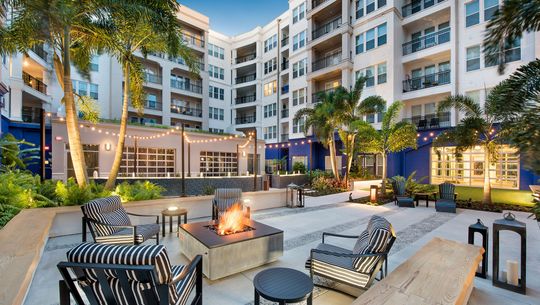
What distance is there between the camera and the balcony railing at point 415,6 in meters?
16.6

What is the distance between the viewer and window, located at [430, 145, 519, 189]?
47.2ft

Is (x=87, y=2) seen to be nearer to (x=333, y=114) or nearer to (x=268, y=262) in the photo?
(x=268, y=262)

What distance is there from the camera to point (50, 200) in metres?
5.71

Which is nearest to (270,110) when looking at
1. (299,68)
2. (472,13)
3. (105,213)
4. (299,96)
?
(299,96)

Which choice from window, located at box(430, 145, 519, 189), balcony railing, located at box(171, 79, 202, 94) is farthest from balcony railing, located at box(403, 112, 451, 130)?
balcony railing, located at box(171, 79, 202, 94)

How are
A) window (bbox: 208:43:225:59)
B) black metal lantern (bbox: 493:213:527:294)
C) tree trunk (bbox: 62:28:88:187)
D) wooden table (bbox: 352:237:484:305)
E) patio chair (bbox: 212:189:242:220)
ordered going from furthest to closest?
window (bbox: 208:43:225:59) < tree trunk (bbox: 62:28:88:187) < patio chair (bbox: 212:189:242:220) < black metal lantern (bbox: 493:213:527:294) < wooden table (bbox: 352:237:484:305)

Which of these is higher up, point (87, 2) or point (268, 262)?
point (87, 2)

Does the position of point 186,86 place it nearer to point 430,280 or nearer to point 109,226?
point 109,226

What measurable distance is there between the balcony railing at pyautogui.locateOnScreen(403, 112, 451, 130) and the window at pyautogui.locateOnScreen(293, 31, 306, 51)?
13.0m

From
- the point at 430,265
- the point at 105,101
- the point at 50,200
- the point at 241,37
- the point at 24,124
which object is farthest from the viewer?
the point at 241,37

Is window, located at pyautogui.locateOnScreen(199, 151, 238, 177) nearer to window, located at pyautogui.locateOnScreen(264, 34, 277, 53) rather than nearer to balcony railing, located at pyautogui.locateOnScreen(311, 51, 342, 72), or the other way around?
balcony railing, located at pyautogui.locateOnScreen(311, 51, 342, 72)

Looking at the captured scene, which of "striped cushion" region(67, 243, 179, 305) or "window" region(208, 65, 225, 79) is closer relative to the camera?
"striped cushion" region(67, 243, 179, 305)

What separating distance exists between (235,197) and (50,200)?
173 inches

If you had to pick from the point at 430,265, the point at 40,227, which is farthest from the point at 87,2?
the point at 430,265
